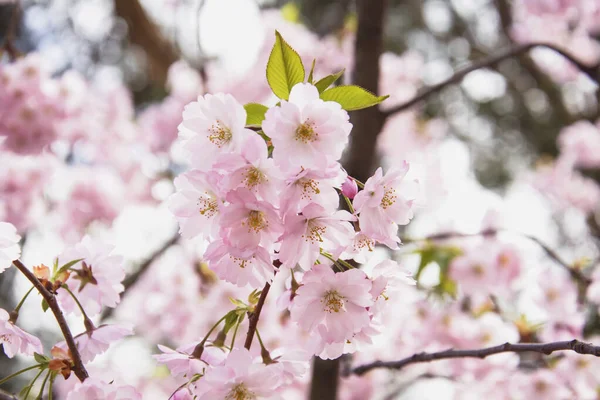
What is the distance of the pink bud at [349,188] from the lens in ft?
2.72

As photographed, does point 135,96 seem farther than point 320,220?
Yes

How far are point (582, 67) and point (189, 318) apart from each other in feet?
7.51

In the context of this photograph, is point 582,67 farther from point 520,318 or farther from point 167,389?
point 167,389

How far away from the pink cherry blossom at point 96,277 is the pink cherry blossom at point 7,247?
0.52ft

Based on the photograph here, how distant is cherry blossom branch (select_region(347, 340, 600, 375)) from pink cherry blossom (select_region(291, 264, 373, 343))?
26 cm

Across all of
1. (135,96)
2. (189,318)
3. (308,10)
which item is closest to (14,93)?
(189,318)

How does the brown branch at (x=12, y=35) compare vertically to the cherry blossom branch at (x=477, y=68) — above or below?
above

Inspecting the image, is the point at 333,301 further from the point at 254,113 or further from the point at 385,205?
the point at 254,113

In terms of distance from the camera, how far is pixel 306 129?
2.44ft

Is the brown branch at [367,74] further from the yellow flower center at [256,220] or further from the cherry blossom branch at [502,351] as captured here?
the yellow flower center at [256,220]

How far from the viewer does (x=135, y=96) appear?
5359 millimetres

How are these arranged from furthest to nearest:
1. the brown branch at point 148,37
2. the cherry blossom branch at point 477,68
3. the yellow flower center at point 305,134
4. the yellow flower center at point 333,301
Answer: the brown branch at point 148,37, the cherry blossom branch at point 477,68, the yellow flower center at point 333,301, the yellow flower center at point 305,134

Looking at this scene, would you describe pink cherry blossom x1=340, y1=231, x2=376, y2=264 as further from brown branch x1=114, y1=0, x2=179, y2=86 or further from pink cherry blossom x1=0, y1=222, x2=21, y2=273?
brown branch x1=114, y1=0, x2=179, y2=86

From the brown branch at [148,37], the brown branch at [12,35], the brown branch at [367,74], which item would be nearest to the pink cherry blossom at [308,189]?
the brown branch at [367,74]
